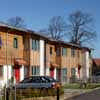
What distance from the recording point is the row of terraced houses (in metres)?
32.0

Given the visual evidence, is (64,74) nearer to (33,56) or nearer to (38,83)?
(33,56)

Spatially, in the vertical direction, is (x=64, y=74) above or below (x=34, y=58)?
below

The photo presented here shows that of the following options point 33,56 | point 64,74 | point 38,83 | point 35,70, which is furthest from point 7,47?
point 64,74

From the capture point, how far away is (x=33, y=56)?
37.1 metres

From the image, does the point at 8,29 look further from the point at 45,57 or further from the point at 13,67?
the point at 45,57

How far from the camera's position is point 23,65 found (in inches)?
1394

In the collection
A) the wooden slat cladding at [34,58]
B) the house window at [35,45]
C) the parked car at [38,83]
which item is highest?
the house window at [35,45]

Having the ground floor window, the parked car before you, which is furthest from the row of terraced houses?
the parked car

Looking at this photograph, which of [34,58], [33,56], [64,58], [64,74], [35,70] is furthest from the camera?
[64,74]

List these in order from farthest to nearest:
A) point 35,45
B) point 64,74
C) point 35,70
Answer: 1. point 64,74
2. point 35,70
3. point 35,45

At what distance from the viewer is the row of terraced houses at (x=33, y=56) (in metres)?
32.0

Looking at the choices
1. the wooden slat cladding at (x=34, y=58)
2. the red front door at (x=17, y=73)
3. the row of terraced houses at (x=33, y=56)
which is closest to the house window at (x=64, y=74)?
the row of terraced houses at (x=33, y=56)

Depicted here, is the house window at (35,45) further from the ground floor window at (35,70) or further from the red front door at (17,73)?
the red front door at (17,73)

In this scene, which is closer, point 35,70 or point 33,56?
point 33,56
